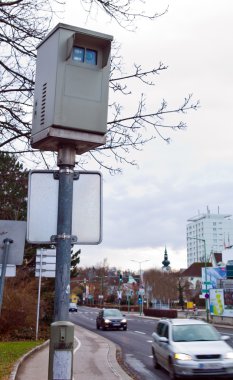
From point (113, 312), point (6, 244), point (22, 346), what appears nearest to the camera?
point (6, 244)

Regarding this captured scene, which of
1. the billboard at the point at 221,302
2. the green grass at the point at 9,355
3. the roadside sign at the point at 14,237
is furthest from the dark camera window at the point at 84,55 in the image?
Result: the billboard at the point at 221,302

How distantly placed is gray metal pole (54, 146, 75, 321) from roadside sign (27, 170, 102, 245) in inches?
4.2

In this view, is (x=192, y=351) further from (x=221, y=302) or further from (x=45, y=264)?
(x=221, y=302)

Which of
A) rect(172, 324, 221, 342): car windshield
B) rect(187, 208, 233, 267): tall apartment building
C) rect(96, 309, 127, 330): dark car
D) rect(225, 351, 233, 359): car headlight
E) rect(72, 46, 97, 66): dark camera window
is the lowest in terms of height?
rect(96, 309, 127, 330): dark car

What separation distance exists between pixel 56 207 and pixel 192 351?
916 centimetres

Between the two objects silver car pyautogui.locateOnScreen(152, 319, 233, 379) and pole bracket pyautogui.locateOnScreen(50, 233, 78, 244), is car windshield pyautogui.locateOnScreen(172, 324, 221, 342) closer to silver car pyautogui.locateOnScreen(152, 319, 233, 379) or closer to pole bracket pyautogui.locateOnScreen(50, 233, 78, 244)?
silver car pyautogui.locateOnScreen(152, 319, 233, 379)

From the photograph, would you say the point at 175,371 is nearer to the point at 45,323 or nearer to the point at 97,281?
the point at 45,323

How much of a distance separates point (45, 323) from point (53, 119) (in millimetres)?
26941

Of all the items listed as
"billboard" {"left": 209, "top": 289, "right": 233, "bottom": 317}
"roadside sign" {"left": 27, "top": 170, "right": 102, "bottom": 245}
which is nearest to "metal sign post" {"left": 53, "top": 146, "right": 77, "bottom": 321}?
"roadside sign" {"left": 27, "top": 170, "right": 102, "bottom": 245}

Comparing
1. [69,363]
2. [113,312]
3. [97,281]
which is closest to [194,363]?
[69,363]

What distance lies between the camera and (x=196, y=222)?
196375mm

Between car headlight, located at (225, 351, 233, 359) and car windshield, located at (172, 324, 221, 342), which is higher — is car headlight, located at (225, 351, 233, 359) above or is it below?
below

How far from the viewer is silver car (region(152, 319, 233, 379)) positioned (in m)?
10.9

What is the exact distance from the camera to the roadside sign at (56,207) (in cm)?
320
